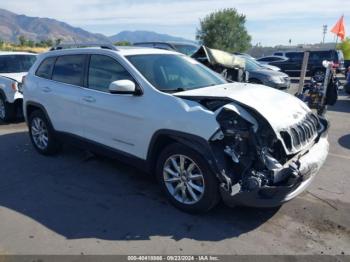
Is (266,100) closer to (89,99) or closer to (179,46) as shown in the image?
(89,99)

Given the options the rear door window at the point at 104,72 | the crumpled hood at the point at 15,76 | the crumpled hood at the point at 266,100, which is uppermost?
the rear door window at the point at 104,72

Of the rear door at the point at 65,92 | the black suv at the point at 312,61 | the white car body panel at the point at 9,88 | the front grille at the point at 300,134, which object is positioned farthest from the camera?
the black suv at the point at 312,61

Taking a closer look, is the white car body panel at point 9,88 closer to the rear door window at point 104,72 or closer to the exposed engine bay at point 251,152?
the rear door window at point 104,72

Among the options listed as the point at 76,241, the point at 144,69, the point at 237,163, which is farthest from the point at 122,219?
the point at 144,69

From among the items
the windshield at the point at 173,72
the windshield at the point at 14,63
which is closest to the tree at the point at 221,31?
the windshield at the point at 14,63

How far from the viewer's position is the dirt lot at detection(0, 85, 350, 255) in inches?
135

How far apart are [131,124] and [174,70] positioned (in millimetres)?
1036

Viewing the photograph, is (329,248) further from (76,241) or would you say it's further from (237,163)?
(76,241)

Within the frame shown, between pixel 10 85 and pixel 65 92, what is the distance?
12.6ft

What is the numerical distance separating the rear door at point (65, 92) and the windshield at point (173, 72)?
1.03m

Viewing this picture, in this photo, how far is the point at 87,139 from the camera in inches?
198

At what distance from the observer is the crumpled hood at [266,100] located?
367 centimetres

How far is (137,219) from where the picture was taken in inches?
154

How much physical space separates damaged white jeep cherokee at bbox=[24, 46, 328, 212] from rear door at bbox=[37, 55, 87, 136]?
17 mm
